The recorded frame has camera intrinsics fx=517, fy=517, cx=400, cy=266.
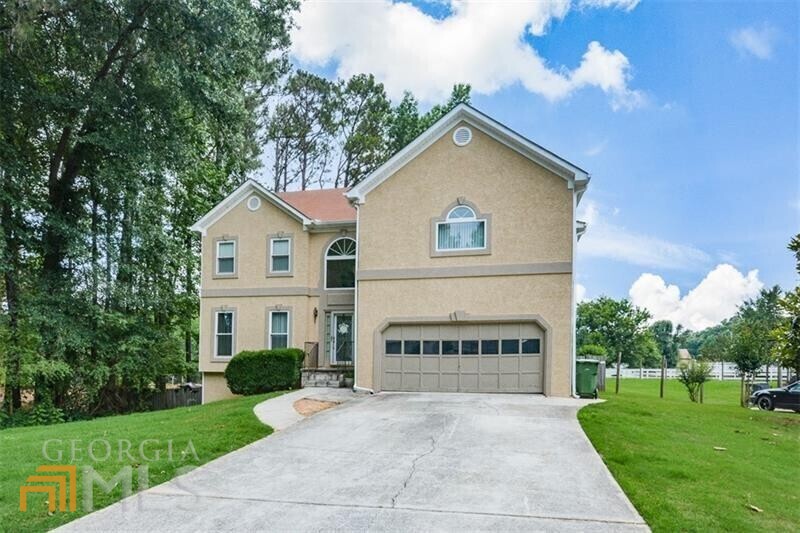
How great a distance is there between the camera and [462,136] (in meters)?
14.8

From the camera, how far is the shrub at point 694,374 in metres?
18.3

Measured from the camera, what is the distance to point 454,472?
6750mm

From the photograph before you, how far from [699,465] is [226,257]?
609 inches

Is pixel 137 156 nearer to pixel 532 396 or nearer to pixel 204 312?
pixel 204 312

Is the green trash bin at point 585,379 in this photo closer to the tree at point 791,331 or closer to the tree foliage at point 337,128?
the tree at point 791,331

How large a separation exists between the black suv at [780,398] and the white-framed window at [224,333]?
18.4 m

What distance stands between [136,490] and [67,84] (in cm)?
1568

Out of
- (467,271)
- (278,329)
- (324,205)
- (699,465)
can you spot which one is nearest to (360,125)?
(324,205)

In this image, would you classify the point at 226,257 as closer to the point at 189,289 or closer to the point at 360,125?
the point at 189,289

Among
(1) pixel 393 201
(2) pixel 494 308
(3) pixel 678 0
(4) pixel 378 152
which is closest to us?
(3) pixel 678 0

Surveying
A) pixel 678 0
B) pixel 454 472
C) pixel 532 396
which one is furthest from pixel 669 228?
pixel 454 472

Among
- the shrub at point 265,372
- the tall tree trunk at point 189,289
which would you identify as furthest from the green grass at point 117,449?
the tall tree trunk at point 189,289

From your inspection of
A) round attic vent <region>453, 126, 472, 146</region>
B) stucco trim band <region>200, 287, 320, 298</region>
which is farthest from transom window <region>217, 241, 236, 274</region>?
round attic vent <region>453, 126, 472, 146</region>

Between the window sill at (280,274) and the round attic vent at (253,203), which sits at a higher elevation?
the round attic vent at (253,203)
